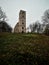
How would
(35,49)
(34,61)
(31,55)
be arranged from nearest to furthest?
(34,61)
(31,55)
(35,49)

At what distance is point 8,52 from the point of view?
14.0 meters

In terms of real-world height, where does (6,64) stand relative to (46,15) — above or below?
below

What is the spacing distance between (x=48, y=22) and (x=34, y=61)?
30.4m

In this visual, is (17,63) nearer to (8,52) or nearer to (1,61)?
(1,61)

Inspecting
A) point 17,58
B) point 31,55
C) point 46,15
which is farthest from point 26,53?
point 46,15

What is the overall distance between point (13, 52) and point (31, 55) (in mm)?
1675

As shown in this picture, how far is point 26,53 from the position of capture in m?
13.9

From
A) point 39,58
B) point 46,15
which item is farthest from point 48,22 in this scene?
point 39,58

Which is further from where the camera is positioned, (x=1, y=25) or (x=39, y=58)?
(x=1, y=25)

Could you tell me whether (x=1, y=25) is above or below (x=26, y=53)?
above

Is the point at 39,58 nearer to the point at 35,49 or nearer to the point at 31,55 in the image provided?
the point at 31,55

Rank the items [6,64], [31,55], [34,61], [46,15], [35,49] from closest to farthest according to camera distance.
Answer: [6,64]
[34,61]
[31,55]
[35,49]
[46,15]

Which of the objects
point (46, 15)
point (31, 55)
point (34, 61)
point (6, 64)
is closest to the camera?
point (6, 64)

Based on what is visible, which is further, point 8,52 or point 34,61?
point 8,52
